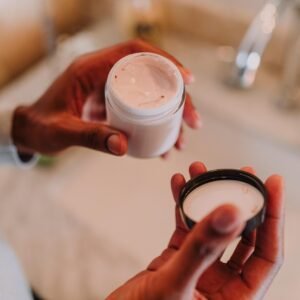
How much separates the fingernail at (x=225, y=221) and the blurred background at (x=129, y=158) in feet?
0.62

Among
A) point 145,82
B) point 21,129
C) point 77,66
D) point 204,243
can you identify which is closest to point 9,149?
point 21,129

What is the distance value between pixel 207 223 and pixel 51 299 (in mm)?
372

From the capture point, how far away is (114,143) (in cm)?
47

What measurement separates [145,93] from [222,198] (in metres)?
0.11

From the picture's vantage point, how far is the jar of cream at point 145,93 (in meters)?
0.43

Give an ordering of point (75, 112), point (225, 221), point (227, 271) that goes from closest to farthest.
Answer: point (225, 221) < point (227, 271) < point (75, 112)

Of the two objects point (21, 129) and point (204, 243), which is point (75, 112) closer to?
point (21, 129)

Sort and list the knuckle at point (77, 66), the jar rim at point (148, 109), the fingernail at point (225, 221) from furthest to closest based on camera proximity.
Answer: the knuckle at point (77, 66) < the jar rim at point (148, 109) < the fingernail at point (225, 221)

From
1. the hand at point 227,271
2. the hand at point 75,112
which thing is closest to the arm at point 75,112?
the hand at point 75,112

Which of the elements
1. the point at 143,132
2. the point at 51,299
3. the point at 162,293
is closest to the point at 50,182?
the point at 51,299

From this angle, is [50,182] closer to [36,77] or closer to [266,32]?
[36,77]

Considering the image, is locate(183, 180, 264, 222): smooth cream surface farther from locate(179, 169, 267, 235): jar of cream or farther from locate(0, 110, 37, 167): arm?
locate(0, 110, 37, 167): arm

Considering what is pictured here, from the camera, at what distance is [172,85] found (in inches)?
17.2

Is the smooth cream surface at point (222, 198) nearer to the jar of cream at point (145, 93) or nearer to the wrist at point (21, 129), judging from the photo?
the jar of cream at point (145, 93)
